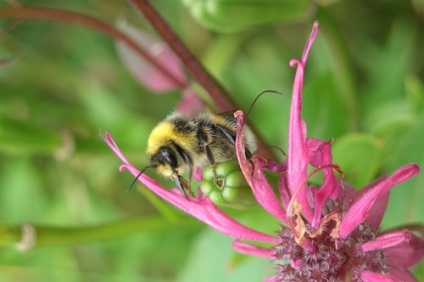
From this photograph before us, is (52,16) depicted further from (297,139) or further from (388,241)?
(388,241)

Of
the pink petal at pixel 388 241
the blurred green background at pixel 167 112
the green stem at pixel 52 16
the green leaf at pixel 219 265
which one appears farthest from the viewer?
the green leaf at pixel 219 265

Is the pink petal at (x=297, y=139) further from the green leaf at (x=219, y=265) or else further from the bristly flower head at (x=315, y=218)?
the green leaf at (x=219, y=265)

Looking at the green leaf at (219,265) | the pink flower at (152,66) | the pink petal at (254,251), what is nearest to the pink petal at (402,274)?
the pink petal at (254,251)

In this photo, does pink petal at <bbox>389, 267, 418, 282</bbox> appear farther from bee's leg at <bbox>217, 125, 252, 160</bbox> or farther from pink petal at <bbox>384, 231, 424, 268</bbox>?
bee's leg at <bbox>217, 125, 252, 160</bbox>

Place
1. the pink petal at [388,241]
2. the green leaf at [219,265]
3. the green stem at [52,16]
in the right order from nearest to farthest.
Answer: the pink petal at [388,241] < the green stem at [52,16] < the green leaf at [219,265]

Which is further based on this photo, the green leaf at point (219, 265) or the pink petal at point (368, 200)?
the green leaf at point (219, 265)

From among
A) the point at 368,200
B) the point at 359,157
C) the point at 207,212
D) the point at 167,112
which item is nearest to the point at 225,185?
the point at 207,212

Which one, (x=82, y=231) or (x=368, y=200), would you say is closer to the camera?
(x=368, y=200)

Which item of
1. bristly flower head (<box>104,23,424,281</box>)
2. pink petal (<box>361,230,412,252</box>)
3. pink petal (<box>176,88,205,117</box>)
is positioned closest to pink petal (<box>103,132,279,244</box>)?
bristly flower head (<box>104,23,424,281</box>)
